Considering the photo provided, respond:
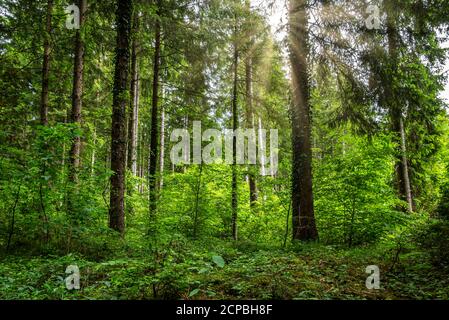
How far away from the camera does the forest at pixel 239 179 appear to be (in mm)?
4840

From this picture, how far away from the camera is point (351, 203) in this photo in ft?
29.6

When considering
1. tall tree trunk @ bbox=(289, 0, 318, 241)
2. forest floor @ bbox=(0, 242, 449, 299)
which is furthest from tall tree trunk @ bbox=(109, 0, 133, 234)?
tall tree trunk @ bbox=(289, 0, 318, 241)

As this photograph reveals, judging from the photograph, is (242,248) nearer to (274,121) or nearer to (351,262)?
(351,262)

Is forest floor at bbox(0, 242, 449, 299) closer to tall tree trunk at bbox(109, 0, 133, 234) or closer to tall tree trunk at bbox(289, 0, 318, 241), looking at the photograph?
tall tree trunk at bbox(109, 0, 133, 234)

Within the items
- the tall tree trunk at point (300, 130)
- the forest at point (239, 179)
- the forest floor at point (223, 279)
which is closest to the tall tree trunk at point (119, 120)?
the forest at point (239, 179)

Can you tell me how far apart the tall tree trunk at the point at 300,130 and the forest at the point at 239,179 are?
38 millimetres

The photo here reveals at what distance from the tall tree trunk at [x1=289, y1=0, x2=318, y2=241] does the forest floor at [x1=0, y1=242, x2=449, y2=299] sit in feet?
7.71

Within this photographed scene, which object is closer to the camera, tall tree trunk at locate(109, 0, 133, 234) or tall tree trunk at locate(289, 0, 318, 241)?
tall tree trunk at locate(109, 0, 133, 234)

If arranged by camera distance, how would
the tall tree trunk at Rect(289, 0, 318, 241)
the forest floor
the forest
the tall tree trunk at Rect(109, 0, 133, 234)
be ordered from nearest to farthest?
the forest floor
the forest
the tall tree trunk at Rect(109, 0, 133, 234)
the tall tree trunk at Rect(289, 0, 318, 241)

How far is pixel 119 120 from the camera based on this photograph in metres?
8.27

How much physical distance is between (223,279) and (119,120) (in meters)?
5.17

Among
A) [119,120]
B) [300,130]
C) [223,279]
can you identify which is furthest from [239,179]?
[223,279]

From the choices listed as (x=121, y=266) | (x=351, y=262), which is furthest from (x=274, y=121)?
(x=121, y=266)

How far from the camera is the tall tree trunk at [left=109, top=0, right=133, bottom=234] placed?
321 inches
